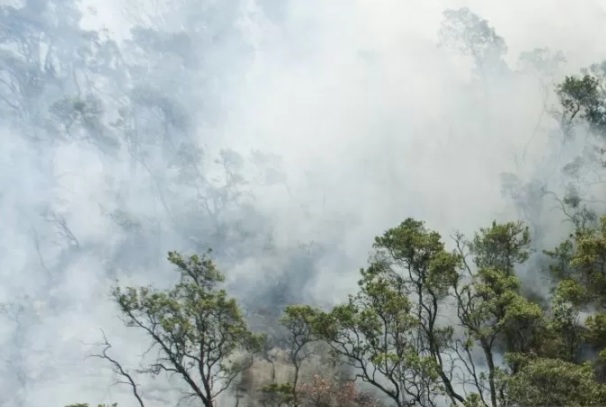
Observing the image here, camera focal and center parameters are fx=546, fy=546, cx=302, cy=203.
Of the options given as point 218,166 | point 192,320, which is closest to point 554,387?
point 192,320

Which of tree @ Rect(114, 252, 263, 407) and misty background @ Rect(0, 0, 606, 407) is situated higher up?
misty background @ Rect(0, 0, 606, 407)

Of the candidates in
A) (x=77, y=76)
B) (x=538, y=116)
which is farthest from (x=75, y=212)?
(x=538, y=116)

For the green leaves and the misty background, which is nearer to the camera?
the green leaves

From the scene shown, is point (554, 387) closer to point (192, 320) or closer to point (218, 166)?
point (192, 320)

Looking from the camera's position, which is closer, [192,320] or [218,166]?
[192,320]

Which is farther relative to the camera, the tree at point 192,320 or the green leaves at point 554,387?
the tree at point 192,320

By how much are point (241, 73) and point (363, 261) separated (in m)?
26.2

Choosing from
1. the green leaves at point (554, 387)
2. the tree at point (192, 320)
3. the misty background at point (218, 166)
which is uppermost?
the misty background at point (218, 166)

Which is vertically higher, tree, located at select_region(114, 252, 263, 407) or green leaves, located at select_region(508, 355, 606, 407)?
tree, located at select_region(114, 252, 263, 407)

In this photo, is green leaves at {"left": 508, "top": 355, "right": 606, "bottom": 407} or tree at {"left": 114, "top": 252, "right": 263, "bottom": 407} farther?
Answer: tree at {"left": 114, "top": 252, "right": 263, "bottom": 407}

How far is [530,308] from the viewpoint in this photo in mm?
17969

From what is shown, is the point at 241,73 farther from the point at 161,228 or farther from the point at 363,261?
the point at 363,261

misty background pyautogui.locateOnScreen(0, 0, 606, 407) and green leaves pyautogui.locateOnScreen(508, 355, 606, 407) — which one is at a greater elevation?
misty background pyautogui.locateOnScreen(0, 0, 606, 407)

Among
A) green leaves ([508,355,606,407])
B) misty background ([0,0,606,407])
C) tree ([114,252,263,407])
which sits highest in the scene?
misty background ([0,0,606,407])
